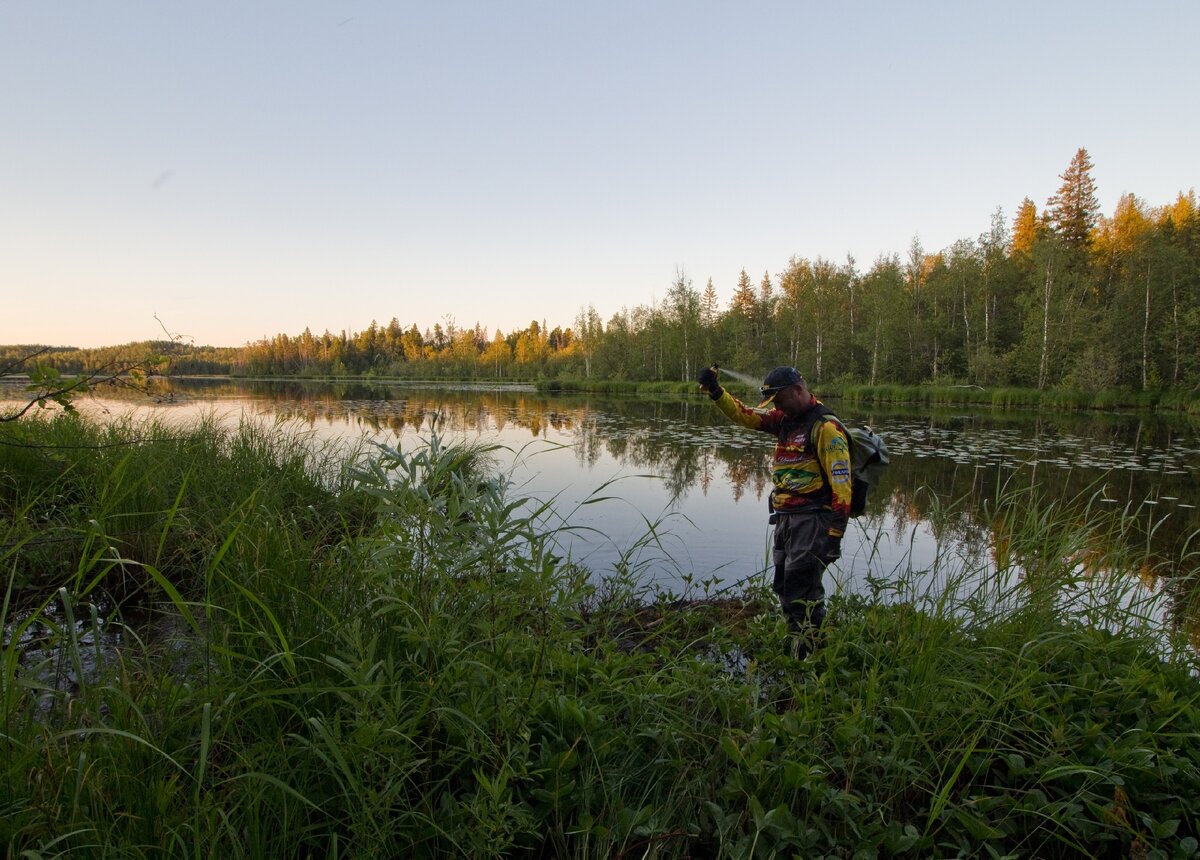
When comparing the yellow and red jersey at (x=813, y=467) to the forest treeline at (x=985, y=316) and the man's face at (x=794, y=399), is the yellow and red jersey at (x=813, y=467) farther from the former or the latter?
the forest treeline at (x=985, y=316)

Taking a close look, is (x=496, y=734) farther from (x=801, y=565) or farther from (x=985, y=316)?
(x=985, y=316)

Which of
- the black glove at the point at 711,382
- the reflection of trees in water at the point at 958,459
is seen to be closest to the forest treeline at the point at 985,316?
the reflection of trees in water at the point at 958,459

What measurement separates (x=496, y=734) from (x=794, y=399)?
3.41 m

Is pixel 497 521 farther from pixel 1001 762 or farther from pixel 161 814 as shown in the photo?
pixel 1001 762

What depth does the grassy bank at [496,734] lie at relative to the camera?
1727mm

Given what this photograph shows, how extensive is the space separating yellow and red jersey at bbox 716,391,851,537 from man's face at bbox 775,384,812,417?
0.23ft

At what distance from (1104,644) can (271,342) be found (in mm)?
156243

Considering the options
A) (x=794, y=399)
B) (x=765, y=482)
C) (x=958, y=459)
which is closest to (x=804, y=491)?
(x=794, y=399)

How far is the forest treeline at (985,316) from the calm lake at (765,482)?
27.9ft

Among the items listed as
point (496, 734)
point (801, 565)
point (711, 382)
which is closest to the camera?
point (496, 734)

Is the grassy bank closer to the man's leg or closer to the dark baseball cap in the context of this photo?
the man's leg

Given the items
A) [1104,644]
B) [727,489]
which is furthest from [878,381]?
[1104,644]

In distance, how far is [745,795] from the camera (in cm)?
225

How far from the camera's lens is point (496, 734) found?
2021 mm
